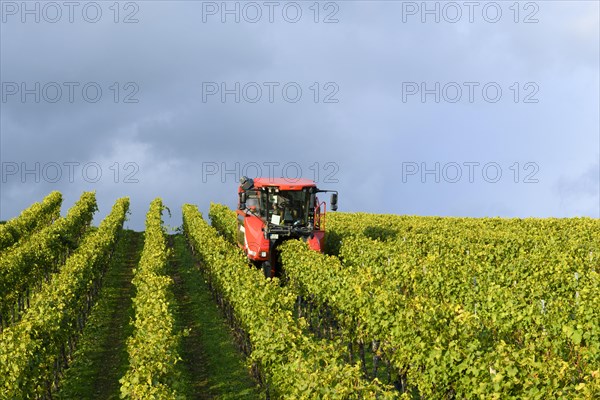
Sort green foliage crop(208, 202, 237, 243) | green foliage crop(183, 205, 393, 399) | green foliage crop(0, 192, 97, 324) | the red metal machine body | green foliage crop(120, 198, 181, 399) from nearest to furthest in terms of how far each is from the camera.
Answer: green foliage crop(183, 205, 393, 399)
green foliage crop(120, 198, 181, 399)
green foliage crop(0, 192, 97, 324)
the red metal machine body
green foliage crop(208, 202, 237, 243)

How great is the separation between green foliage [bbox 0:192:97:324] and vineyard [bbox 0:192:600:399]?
0.35 feet

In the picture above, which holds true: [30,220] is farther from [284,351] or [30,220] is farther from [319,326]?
[284,351]

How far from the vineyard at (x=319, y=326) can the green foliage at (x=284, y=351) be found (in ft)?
0.12

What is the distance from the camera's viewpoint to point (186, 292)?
2256cm

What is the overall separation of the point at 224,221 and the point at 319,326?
17928 mm

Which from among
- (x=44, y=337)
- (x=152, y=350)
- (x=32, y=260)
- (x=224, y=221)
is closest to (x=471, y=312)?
(x=152, y=350)

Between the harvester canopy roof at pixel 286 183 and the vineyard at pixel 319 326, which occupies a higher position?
the harvester canopy roof at pixel 286 183

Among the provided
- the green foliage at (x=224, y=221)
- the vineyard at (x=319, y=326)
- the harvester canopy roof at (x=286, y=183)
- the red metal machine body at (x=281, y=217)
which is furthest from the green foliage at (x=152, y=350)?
the green foliage at (x=224, y=221)

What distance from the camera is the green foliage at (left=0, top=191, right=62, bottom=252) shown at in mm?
29027

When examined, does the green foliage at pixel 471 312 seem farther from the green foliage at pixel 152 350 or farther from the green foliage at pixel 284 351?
the green foliage at pixel 152 350

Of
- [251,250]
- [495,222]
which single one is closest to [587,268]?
[251,250]

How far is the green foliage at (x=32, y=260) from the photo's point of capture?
64.1ft

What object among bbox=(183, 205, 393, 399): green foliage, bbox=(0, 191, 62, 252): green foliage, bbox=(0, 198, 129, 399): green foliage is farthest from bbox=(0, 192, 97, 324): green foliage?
bbox=(183, 205, 393, 399): green foliage

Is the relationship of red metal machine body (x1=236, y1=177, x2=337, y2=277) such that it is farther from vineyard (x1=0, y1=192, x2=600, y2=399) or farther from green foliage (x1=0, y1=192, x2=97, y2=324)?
green foliage (x1=0, y1=192, x2=97, y2=324)
